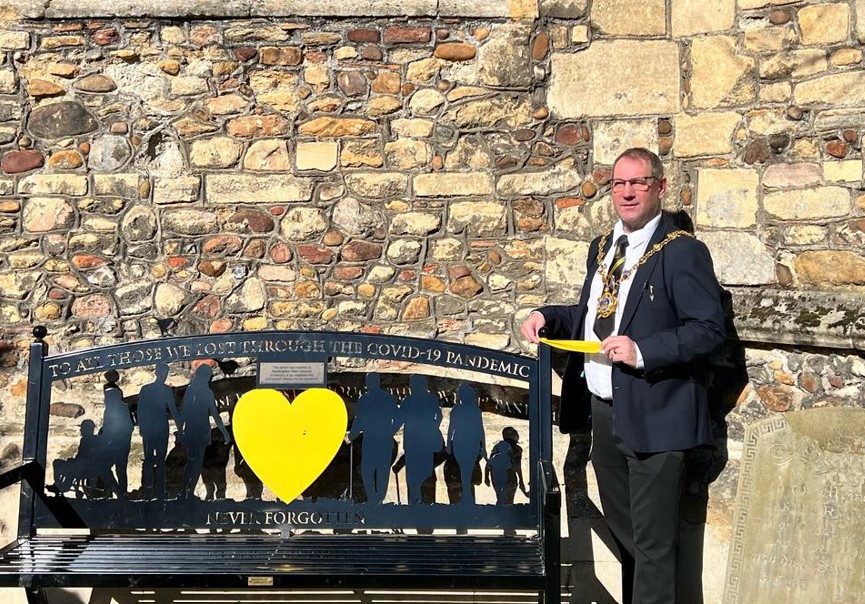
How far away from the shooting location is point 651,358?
3.06 m

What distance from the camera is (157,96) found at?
3.86 metres

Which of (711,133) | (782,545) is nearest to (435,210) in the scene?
(711,133)

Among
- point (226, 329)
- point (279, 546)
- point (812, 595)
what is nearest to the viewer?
point (812, 595)

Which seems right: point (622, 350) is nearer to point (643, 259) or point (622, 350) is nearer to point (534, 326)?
point (643, 259)

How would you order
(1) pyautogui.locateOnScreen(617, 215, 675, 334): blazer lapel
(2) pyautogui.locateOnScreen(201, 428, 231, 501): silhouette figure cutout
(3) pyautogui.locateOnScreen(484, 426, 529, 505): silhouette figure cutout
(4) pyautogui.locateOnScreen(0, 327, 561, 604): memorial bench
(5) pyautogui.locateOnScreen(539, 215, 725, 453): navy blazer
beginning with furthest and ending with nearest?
1. (2) pyautogui.locateOnScreen(201, 428, 231, 501): silhouette figure cutout
2. (3) pyautogui.locateOnScreen(484, 426, 529, 505): silhouette figure cutout
3. (4) pyautogui.locateOnScreen(0, 327, 561, 604): memorial bench
4. (1) pyautogui.locateOnScreen(617, 215, 675, 334): blazer lapel
5. (5) pyautogui.locateOnScreen(539, 215, 725, 453): navy blazer

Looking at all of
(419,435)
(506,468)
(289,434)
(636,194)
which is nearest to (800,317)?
(636,194)

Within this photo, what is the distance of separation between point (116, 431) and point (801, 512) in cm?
244

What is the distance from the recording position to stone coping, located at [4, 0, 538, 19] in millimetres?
3809

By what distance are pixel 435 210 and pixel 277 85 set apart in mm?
816

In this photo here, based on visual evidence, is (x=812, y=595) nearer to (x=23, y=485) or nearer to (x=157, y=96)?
(x=23, y=485)

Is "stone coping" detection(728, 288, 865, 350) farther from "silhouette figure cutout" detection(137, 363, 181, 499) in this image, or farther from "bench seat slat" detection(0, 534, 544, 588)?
"silhouette figure cutout" detection(137, 363, 181, 499)

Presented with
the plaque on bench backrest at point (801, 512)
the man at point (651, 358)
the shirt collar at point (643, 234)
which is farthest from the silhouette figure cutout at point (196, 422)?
the plaque on bench backrest at point (801, 512)

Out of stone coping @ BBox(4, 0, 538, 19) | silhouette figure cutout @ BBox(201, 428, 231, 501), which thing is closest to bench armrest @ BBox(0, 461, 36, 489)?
silhouette figure cutout @ BBox(201, 428, 231, 501)

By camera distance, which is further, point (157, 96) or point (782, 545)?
point (157, 96)
